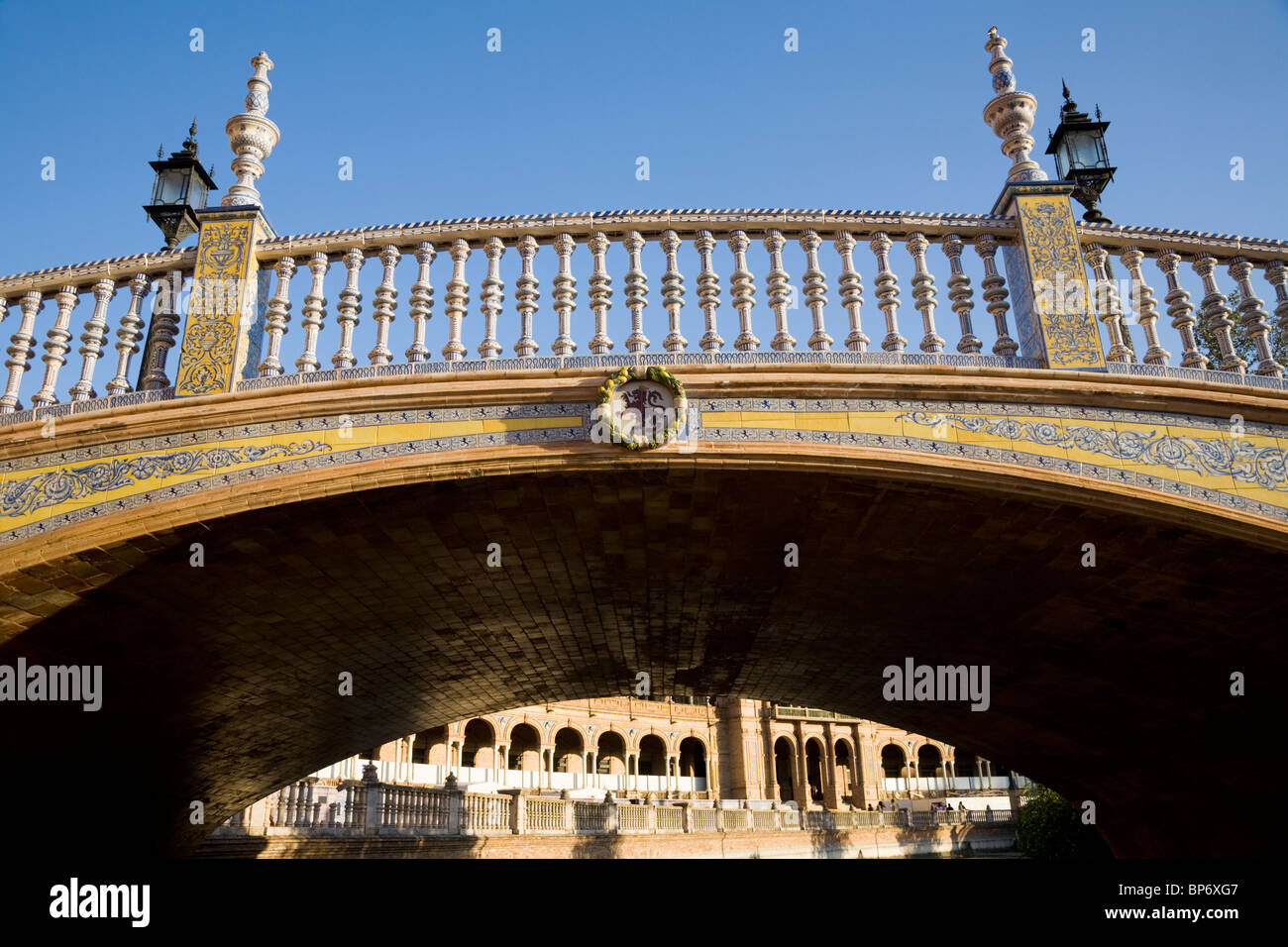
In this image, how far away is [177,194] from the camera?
12898 mm

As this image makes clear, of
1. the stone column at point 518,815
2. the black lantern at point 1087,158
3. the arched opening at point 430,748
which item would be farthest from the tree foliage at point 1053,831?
the arched opening at point 430,748

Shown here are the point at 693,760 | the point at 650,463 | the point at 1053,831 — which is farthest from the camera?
the point at 693,760

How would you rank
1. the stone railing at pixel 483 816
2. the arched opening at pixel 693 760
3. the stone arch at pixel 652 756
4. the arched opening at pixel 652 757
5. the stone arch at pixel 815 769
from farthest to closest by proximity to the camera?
the stone arch at pixel 815 769 → the arched opening at pixel 693 760 → the arched opening at pixel 652 757 → the stone arch at pixel 652 756 → the stone railing at pixel 483 816

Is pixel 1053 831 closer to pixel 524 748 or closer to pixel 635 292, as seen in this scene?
pixel 524 748

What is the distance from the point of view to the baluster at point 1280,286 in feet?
24.8

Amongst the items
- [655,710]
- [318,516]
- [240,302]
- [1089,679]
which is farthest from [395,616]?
[655,710]

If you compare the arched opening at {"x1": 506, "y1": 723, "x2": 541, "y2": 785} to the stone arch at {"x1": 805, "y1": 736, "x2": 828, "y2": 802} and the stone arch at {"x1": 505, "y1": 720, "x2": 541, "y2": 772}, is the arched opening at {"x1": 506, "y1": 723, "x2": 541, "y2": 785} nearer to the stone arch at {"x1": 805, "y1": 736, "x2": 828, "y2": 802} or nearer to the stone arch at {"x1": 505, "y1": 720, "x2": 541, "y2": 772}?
the stone arch at {"x1": 505, "y1": 720, "x2": 541, "y2": 772}

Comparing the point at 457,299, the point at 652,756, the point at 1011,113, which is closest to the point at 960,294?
the point at 1011,113

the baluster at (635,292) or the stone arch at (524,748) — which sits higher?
the baluster at (635,292)

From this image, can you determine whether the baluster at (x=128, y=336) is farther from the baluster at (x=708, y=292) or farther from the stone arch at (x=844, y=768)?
the stone arch at (x=844, y=768)

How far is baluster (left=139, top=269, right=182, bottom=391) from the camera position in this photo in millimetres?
7258

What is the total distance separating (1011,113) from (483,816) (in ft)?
62.5

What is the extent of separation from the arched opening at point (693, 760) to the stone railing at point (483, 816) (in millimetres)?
8849

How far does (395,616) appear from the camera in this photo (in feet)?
30.0
